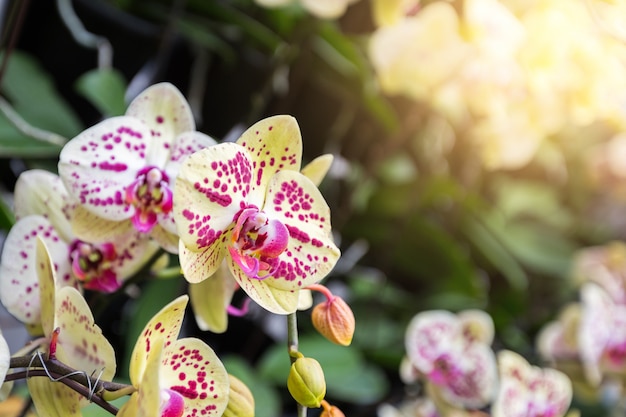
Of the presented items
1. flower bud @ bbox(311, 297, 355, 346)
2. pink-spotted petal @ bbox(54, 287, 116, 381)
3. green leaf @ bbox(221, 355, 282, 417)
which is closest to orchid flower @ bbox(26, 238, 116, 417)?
pink-spotted petal @ bbox(54, 287, 116, 381)

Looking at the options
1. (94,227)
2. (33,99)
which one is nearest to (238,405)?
(94,227)

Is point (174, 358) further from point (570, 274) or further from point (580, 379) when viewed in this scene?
point (570, 274)

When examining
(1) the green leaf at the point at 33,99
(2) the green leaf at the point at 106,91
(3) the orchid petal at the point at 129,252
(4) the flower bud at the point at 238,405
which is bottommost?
(1) the green leaf at the point at 33,99

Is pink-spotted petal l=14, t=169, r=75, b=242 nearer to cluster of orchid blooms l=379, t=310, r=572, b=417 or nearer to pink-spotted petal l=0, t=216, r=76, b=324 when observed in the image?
pink-spotted petal l=0, t=216, r=76, b=324

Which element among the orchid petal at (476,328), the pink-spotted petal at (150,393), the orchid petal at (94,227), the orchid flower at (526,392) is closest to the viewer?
the pink-spotted petal at (150,393)

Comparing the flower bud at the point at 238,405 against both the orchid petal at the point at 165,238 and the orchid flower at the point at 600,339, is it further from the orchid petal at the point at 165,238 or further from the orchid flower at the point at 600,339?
the orchid flower at the point at 600,339

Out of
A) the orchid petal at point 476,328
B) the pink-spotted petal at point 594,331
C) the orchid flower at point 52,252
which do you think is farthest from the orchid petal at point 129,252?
the pink-spotted petal at point 594,331

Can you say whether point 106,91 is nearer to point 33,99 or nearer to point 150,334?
point 33,99

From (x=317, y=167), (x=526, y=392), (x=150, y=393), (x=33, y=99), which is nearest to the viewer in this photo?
(x=150, y=393)
